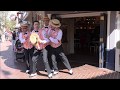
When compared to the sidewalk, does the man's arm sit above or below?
above

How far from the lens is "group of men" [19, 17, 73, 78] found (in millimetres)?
8508

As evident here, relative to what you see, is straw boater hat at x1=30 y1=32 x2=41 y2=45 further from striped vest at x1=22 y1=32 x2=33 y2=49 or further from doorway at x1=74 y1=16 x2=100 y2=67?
doorway at x1=74 y1=16 x2=100 y2=67

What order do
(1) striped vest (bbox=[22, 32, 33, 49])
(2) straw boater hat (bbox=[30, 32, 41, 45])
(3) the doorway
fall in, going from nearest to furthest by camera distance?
1. (2) straw boater hat (bbox=[30, 32, 41, 45])
2. (1) striped vest (bbox=[22, 32, 33, 49])
3. (3) the doorway

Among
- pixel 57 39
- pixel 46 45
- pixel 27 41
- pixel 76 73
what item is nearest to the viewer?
pixel 57 39

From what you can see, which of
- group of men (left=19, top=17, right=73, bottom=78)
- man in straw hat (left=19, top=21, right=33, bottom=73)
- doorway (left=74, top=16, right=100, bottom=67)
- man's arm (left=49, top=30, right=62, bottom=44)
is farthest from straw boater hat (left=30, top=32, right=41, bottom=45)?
doorway (left=74, top=16, right=100, bottom=67)

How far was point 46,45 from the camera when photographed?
8648mm

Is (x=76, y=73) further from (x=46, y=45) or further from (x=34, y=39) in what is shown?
(x=34, y=39)

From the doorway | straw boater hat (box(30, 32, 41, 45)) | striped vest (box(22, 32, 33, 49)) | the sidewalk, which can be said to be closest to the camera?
straw boater hat (box(30, 32, 41, 45))

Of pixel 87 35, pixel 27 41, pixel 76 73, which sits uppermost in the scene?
pixel 27 41

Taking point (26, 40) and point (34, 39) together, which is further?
point (26, 40)

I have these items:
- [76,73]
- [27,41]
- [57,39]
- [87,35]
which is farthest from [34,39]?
[87,35]
